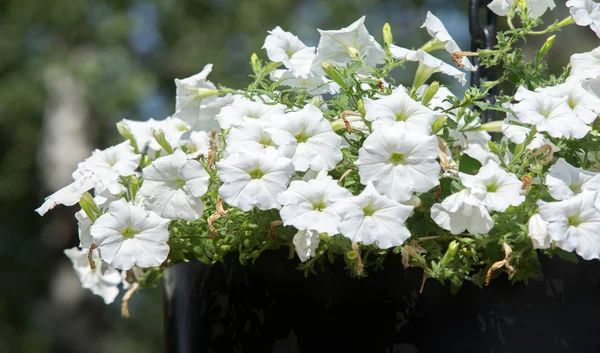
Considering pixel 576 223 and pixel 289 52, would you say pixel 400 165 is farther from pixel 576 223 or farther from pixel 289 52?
pixel 289 52

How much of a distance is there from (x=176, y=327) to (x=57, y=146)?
587 cm

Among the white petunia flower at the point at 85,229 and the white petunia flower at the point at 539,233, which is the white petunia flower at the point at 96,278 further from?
the white petunia flower at the point at 539,233

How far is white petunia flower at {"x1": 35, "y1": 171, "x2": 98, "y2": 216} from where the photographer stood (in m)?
0.95

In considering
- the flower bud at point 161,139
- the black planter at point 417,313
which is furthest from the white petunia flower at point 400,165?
the flower bud at point 161,139

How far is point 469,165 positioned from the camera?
0.89 m

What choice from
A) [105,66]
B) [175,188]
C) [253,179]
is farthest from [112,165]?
[105,66]

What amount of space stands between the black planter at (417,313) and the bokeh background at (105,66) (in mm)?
5388

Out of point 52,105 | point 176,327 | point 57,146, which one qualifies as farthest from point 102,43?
point 176,327

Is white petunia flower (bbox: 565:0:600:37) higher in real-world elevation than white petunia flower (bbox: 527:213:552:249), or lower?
higher

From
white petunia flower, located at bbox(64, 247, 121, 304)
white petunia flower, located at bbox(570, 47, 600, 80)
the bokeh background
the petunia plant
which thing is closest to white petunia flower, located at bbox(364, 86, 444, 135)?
the petunia plant

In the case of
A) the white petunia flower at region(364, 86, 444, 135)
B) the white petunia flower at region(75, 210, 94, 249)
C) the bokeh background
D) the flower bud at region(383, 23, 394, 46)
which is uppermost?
the bokeh background

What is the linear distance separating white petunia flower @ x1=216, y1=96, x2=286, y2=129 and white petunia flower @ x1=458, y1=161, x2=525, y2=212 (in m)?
0.24

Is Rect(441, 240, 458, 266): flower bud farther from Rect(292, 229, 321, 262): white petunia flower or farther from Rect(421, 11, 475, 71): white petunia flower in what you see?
Rect(421, 11, 475, 71): white petunia flower

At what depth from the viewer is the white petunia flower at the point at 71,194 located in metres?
0.95
